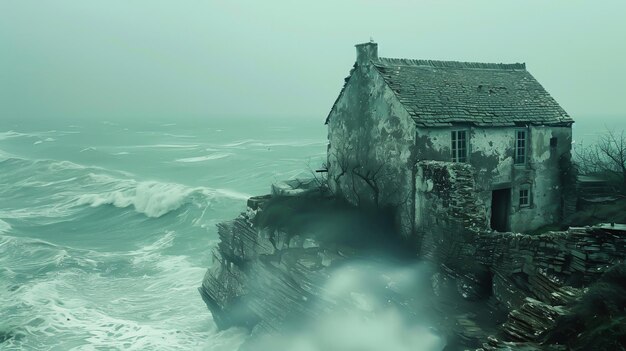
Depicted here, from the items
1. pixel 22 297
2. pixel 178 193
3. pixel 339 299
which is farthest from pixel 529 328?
pixel 178 193

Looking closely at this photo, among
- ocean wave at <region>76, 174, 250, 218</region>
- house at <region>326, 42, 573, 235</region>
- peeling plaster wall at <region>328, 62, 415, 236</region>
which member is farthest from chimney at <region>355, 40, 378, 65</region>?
ocean wave at <region>76, 174, 250, 218</region>

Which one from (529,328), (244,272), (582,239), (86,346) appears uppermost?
(582,239)

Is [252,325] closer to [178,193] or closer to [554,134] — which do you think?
[554,134]

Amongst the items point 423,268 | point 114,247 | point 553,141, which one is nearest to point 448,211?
point 423,268

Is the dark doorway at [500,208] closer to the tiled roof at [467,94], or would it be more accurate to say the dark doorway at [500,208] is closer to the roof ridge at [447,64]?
the tiled roof at [467,94]

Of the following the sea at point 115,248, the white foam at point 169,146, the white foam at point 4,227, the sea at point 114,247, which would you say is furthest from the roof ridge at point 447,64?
the white foam at point 169,146
